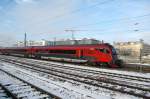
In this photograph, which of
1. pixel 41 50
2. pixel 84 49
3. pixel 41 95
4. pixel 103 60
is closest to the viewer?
pixel 41 95

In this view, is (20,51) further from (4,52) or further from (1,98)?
(1,98)

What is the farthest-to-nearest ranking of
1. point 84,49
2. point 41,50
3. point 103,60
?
point 41,50 → point 84,49 → point 103,60

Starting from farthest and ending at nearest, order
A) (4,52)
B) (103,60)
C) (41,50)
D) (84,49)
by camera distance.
Answer: (4,52)
(41,50)
(84,49)
(103,60)

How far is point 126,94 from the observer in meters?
10.4

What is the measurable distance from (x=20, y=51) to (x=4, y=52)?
2122 cm

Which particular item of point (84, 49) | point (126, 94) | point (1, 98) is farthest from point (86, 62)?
point (1, 98)

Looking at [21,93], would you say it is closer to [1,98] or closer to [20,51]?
[1,98]

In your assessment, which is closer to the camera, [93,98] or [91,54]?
[93,98]

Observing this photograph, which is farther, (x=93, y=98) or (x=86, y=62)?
(x=86, y=62)

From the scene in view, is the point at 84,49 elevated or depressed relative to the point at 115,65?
elevated

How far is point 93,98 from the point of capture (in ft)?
31.0

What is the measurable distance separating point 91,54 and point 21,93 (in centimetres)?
1791

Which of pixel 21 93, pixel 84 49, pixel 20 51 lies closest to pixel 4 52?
pixel 20 51

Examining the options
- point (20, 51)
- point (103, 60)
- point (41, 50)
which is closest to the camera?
point (103, 60)
